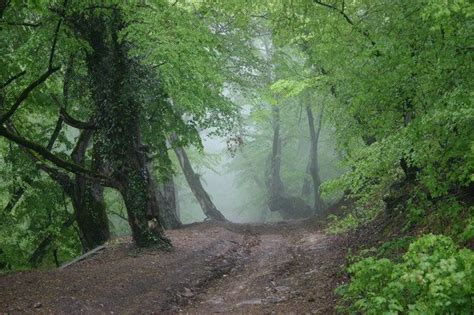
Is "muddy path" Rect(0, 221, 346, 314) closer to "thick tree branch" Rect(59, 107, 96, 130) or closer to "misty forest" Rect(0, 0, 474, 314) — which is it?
"misty forest" Rect(0, 0, 474, 314)

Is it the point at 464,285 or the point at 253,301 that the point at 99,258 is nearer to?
the point at 253,301

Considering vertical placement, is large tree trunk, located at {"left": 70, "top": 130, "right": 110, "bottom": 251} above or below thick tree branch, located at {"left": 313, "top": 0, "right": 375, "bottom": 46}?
below

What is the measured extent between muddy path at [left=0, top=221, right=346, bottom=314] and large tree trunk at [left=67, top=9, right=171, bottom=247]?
3.75 feet

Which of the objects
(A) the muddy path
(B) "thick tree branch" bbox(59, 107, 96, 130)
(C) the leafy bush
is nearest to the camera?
(C) the leafy bush

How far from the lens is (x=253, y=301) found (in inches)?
340

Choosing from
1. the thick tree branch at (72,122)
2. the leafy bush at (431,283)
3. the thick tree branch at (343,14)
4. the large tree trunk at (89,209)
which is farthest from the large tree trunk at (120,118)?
the leafy bush at (431,283)

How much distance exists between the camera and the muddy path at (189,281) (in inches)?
318

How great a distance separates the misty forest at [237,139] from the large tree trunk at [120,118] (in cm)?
4

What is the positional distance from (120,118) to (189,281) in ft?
15.9

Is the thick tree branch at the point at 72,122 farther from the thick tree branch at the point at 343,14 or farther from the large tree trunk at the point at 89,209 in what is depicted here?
the thick tree branch at the point at 343,14

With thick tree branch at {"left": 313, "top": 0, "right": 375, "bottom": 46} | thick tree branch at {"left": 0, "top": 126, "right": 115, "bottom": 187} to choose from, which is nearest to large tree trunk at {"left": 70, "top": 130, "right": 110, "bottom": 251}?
thick tree branch at {"left": 0, "top": 126, "right": 115, "bottom": 187}

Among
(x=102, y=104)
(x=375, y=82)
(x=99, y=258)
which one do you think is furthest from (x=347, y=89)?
(x=99, y=258)

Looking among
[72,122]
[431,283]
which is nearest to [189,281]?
[72,122]

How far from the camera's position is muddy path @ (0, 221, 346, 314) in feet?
26.5
